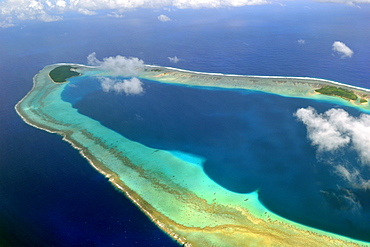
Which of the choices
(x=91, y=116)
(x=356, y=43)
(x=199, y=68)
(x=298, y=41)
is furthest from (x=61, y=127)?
(x=356, y=43)

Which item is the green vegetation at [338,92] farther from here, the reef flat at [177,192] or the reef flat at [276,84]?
the reef flat at [177,192]

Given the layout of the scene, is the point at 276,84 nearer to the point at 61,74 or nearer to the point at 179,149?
the point at 179,149

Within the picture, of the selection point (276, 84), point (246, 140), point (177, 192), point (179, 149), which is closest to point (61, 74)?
point (179, 149)

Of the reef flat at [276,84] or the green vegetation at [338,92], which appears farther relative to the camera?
the reef flat at [276,84]

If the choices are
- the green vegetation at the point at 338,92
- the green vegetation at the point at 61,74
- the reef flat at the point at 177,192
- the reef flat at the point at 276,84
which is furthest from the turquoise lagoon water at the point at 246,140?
the green vegetation at the point at 61,74

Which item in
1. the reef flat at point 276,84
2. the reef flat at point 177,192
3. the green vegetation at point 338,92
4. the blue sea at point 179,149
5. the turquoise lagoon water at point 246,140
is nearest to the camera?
the reef flat at point 177,192

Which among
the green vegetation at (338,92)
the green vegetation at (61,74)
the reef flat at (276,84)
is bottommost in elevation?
the green vegetation at (61,74)

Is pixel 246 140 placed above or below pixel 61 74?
above
